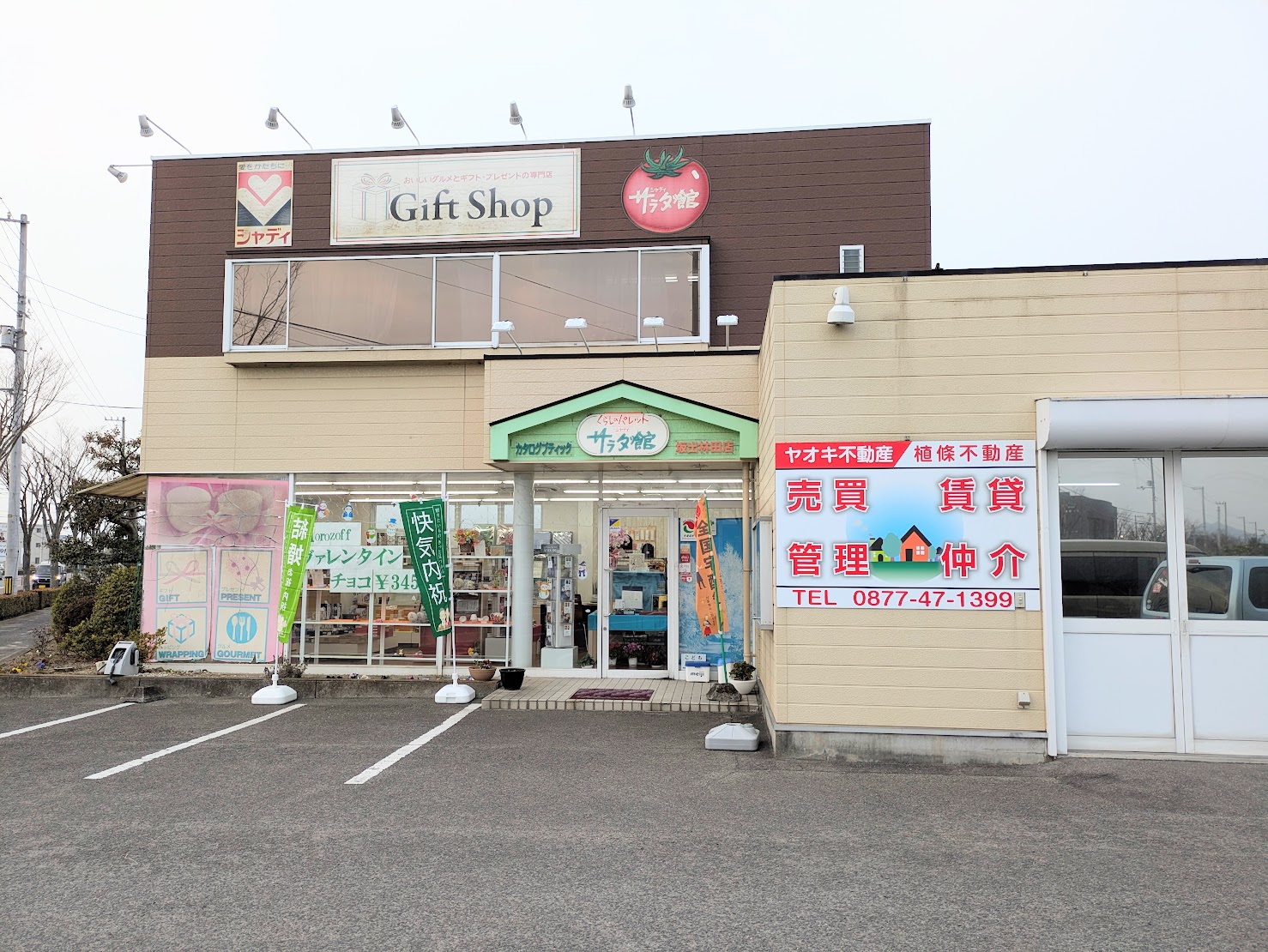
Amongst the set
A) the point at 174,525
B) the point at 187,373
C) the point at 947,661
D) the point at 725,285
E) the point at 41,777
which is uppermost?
the point at 725,285

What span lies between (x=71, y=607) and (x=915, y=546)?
11.5 metres

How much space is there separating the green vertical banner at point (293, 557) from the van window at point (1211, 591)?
827 cm

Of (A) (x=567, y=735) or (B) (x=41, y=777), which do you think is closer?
(B) (x=41, y=777)

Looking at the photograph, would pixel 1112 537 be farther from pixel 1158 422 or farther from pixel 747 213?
pixel 747 213

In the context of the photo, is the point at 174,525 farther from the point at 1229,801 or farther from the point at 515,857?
the point at 1229,801

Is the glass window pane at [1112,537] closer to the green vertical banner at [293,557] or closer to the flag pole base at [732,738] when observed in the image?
the flag pole base at [732,738]

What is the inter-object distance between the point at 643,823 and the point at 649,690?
407 cm

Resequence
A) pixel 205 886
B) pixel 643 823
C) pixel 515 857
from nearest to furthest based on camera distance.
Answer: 1. pixel 205 886
2. pixel 515 857
3. pixel 643 823

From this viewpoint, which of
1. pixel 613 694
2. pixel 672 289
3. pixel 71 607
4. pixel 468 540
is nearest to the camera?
pixel 613 694

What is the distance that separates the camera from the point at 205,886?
4402 millimetres

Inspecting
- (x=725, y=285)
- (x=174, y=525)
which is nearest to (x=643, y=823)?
(x=725, y=285)

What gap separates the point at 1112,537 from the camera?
22.7 ft

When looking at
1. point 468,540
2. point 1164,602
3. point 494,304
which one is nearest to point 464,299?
point 494,304

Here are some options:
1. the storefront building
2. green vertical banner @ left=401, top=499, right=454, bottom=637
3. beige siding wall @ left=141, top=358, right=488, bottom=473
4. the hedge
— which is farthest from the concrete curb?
the hedge
